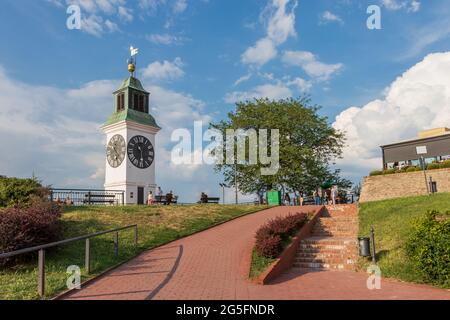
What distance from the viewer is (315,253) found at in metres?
13.4

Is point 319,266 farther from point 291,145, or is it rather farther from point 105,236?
point 291,145

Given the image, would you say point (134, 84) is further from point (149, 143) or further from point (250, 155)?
point (250, 155)

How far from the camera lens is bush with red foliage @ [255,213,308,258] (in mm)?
11852

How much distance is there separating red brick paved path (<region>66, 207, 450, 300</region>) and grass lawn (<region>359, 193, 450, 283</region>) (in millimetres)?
703

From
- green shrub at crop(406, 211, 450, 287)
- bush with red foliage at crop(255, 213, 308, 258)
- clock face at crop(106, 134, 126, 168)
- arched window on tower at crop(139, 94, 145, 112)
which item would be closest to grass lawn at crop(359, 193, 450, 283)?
green shrub at crop(406, 211, 450, 287)

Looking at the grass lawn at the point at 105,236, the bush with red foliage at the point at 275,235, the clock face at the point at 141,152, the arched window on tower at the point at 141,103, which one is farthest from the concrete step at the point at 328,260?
the arched window on tower at the point at 141,103

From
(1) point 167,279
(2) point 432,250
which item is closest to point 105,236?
(1) point 167,279

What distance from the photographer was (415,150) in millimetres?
34812

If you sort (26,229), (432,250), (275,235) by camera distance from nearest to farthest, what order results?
1. (432,250)
2. (26,229)
3. (275,235)

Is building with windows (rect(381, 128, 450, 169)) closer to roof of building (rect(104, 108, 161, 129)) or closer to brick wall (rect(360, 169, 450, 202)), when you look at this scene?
brick wall (rect(360, 169, 450, 202))

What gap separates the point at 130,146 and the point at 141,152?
3.98 feet

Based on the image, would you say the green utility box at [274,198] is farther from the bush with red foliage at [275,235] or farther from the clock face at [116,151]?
the bush with red foliage at [275,235]

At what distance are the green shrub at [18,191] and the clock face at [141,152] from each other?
49.9 ft

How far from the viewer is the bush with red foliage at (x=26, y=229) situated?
1122 centimetres
